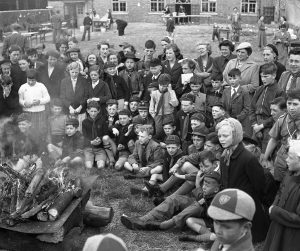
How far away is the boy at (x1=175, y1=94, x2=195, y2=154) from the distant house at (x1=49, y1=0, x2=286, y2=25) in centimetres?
2680

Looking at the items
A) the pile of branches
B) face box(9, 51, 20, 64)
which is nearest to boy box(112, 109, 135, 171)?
the pile of branches

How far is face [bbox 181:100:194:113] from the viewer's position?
825 centimetres

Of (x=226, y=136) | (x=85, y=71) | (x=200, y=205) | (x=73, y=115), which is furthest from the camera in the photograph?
(x=85, y=71)

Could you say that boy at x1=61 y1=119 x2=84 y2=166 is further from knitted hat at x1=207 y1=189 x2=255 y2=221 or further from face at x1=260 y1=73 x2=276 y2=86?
knitted hat at x1=207 y1=189 x2=255 y2=221

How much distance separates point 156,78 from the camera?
31.7ft

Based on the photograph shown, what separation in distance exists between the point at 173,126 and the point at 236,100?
1.14 m

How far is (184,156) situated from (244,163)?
204 cm

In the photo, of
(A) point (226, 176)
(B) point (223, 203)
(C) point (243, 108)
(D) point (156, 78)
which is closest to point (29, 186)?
(A) point (226, 176)

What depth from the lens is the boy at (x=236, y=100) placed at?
7809mm

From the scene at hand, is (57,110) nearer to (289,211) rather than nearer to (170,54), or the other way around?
(170,54)

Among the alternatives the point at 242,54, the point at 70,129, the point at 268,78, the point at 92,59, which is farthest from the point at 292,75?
the point at 92,59

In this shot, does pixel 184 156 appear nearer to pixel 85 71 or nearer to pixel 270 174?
pixel 270 174

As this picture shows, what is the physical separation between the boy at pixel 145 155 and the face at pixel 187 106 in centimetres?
70

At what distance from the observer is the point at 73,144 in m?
8.83
